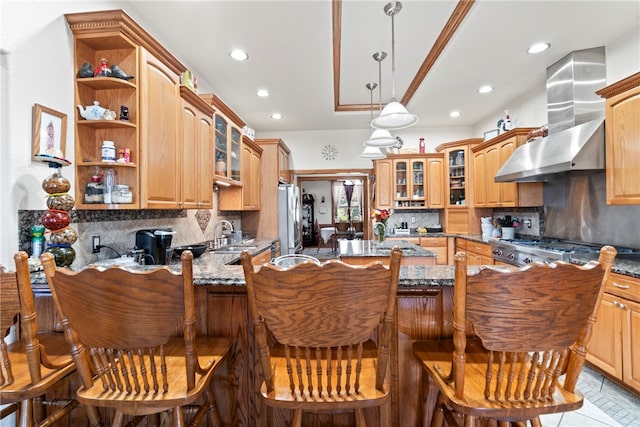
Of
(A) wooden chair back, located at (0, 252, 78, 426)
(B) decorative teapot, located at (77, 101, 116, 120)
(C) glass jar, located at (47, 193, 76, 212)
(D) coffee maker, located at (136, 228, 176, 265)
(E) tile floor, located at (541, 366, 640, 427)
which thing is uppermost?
(B) decorative teapot, located at (77, 101, 116, 120)

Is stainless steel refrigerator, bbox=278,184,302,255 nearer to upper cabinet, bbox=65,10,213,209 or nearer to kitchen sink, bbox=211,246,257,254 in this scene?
kitchen sink, bbox=211,246,257,254

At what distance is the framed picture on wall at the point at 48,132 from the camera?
1.54 metres

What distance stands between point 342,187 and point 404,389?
31.2 ft

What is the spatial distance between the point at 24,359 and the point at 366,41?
3169 millimetres

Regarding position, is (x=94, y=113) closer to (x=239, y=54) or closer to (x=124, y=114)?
(x=124, y=114)

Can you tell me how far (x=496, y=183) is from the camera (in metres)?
4.16

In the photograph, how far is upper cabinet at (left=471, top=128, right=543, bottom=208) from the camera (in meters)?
3.71

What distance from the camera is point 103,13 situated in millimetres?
1702

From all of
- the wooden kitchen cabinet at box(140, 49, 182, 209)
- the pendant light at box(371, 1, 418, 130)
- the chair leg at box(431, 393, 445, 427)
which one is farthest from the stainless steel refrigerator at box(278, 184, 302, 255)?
the chair leg at box(431, 393, 445, 427)

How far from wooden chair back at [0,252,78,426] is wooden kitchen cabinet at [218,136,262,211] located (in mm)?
2758

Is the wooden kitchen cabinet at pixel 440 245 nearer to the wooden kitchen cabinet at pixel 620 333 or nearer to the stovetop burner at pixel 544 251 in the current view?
the stovetop burner at pixel 544 251

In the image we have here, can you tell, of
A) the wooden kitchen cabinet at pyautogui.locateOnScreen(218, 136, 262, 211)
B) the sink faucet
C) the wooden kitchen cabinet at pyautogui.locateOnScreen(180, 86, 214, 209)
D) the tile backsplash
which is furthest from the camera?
the wooden kitchen cabinet at pyautogui.locateOnScreen(218, 136, 262, 211)

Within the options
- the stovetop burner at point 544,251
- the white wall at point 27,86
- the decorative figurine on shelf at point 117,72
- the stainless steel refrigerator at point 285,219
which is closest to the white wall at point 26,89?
the white wall at point 27,86

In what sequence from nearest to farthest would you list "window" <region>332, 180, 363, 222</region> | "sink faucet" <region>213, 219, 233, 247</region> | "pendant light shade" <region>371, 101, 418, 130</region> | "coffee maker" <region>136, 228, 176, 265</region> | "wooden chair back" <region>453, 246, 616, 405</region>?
"wooden chair back" <region>453, 246, 616, 405</region> < "coffee maker" <region>136, 228, 176, 265</region> < "pendant light shade" <region>371, 101, 418, 130</region> < "sink faucet" <region>213, 219, 233, 247</region> < "window" <region>332, 180, 363, 222</region>
